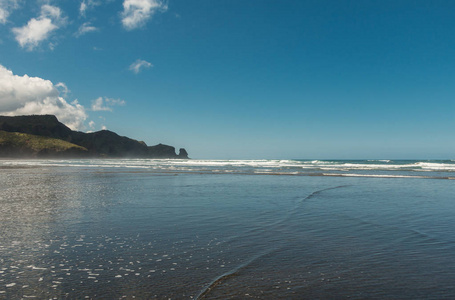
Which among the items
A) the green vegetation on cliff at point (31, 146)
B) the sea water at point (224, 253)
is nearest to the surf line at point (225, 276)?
the sea water at point (224, 253)

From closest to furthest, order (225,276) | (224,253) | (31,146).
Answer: (225,276), (224,253), (31,146)

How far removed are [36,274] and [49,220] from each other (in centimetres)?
517

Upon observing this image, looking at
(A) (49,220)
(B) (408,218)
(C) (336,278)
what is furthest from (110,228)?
(B) (408,218)

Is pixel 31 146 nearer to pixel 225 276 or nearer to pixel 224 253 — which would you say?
pixel 224 253

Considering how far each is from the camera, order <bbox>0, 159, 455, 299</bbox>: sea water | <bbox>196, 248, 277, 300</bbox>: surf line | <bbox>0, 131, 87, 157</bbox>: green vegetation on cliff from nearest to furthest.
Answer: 1. <bbox>196, 248, 277, 300</bbox>: surf line
2. <bbox>0, 159, 455, 299</bbox>: sea water
3. <bbox>0, 131, 87, 157</bbox>: green vegetation on cliff

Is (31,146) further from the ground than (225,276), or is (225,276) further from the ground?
(31,146)

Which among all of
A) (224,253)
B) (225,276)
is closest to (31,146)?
(224,253)

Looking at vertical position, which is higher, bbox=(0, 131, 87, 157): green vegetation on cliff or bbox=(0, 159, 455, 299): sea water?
bbox=(0, 131, 87, 157): green vegetation on cliff

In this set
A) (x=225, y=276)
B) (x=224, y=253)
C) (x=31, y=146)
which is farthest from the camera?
(x=31, y=146)

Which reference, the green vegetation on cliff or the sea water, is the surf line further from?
the green vegetation on cliff

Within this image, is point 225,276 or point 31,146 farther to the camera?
point 31,146

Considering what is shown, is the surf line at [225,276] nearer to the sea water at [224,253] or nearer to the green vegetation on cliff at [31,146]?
the sea water at [224,253]

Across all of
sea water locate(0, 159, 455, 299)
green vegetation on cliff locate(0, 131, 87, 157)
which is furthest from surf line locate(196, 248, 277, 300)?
green vegetation on cliff locate(0, 131, 87, 157)

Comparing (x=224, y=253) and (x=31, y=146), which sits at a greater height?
(x=31, y=146)
